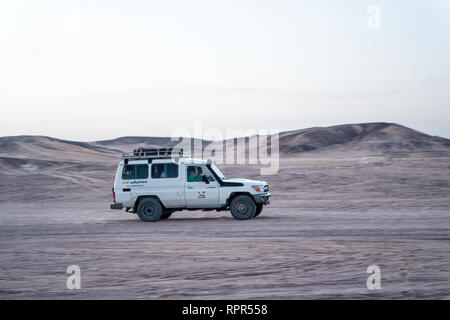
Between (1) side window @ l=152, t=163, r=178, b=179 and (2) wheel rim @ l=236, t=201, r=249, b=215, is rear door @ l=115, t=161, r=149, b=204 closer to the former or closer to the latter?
(1) side window @ l=152, t=163, r=178, b=179

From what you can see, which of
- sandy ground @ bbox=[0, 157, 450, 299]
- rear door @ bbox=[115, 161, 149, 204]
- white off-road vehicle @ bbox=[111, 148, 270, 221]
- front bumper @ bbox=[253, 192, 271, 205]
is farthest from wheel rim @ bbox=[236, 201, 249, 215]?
rear door @ bbox=[115, 161, 149, 204]

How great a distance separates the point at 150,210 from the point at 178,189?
119 centimetres

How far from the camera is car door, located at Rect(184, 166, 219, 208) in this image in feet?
57.1

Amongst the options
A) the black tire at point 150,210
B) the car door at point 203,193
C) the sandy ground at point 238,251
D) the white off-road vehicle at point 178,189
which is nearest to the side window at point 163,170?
the white off-road vehicle at point 178,189

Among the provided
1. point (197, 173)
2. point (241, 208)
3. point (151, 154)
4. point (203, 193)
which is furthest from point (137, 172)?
point (241, 208)

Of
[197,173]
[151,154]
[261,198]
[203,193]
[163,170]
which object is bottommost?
[261,198]

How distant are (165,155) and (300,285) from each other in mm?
10238

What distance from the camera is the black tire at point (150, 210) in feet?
58.1

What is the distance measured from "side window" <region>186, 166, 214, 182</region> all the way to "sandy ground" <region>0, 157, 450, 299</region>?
1.38 metres

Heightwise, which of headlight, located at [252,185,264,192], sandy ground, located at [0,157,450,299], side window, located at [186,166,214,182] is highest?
side window, located at [186,166,214,182]

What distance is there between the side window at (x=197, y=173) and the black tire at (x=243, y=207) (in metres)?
1.07

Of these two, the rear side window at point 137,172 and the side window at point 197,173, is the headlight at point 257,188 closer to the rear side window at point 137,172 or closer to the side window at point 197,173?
the side window at point 197,173

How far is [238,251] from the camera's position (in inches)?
448

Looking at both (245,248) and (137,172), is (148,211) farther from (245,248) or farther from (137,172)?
(245,248)
